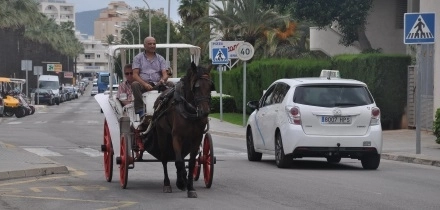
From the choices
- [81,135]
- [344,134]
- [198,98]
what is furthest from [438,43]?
[198,98]

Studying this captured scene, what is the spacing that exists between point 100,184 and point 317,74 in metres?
24.1

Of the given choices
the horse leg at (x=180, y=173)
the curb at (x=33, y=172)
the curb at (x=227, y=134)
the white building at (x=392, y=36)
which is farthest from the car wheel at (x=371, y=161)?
the curb at (x=227, y=134)

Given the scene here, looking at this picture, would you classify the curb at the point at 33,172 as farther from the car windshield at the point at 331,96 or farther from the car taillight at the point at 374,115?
the car taillight at the point at 374,115

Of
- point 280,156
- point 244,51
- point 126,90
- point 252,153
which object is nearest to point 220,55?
point 244,51

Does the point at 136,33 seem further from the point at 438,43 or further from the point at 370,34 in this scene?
the point at 438,43

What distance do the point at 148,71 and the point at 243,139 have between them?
18029 millimetres

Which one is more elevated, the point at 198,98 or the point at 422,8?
the point at 422,8

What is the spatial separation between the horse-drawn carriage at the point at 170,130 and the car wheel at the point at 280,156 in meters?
3.80

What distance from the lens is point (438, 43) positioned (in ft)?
109

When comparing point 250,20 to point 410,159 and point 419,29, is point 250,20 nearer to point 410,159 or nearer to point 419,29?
point 419,29

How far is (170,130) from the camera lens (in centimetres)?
1514

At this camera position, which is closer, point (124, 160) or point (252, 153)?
point (124, 160)

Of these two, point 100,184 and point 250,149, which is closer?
point 100,184

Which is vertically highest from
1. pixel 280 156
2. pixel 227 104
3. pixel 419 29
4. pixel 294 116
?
pixel 419 29
